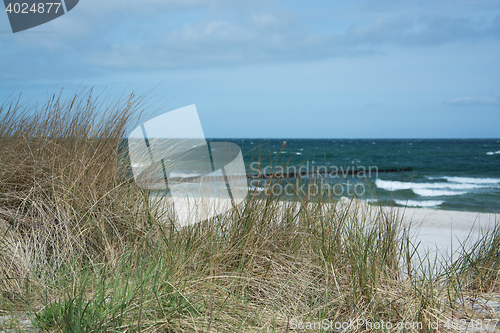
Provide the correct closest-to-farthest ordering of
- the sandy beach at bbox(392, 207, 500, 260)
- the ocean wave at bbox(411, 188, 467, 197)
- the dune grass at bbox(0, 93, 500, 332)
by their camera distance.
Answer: the dune grass at bbox(0, 93, 500, 332) → the sandy beach at bbox(392, 207, 500, 260) → the ocean wave at bbox(411, 188, 467, 197)

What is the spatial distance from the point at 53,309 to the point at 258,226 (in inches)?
43.2

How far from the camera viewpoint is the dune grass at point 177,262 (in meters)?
1.49

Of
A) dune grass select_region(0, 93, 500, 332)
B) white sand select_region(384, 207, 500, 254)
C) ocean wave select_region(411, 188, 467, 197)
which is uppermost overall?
dune grass select_region(0, 93, 500, 332)

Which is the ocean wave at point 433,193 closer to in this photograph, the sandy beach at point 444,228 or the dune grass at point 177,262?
the sandy beach at point 444,228

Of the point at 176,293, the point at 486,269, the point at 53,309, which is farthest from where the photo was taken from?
the point at 486,269

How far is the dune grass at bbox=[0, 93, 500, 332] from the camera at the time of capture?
1494 millimetres

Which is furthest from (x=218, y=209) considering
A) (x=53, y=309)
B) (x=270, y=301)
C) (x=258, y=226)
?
(x=53, y=309)

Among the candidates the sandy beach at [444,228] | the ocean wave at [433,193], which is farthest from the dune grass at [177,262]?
the ocean wave at [433,193]

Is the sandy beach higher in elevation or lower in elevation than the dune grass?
lower

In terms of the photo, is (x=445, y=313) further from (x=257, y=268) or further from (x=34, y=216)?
(x=34, y=216)

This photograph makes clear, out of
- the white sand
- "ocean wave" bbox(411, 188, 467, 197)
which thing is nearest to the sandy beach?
the white sand

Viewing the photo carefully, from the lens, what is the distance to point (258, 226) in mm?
2055

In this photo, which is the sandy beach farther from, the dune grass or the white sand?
the dune grass

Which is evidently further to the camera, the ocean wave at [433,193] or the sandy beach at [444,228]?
the ocean wave at [433,193]
